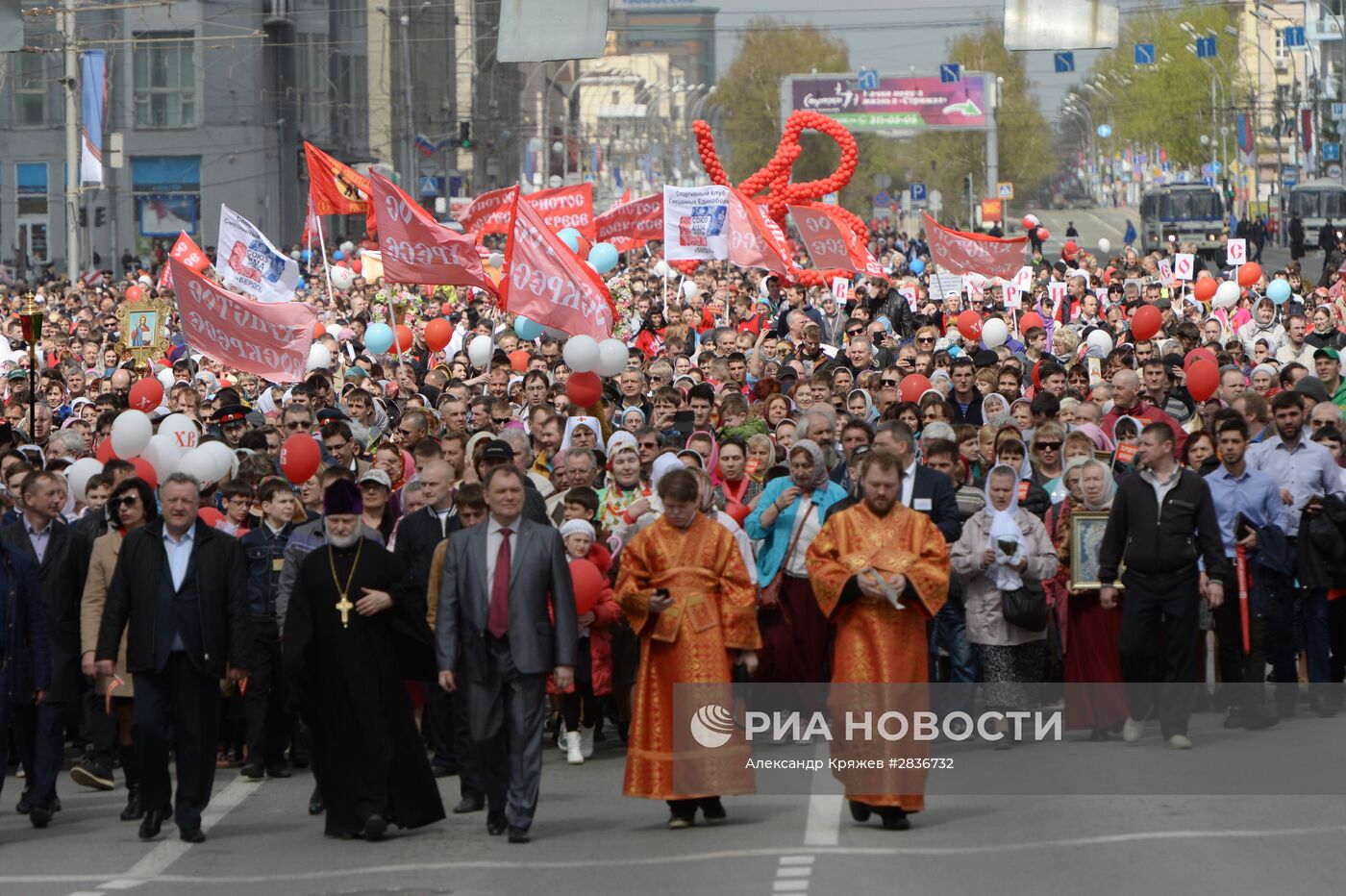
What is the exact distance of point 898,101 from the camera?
104500mm

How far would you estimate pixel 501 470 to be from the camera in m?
10.1

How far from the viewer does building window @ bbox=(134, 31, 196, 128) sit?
67688mm

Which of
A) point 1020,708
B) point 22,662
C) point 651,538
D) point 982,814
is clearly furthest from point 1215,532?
point 22,662

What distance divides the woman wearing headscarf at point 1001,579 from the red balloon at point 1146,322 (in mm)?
9867

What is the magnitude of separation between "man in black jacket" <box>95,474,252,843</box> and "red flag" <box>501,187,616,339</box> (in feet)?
31.4

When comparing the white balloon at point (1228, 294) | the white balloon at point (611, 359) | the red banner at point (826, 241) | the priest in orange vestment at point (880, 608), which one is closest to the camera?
the priest in orange vestment at point (880, 608)

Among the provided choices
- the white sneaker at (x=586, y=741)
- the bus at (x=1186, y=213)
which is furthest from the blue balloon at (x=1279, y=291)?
the bus at (x=1186, y=213)

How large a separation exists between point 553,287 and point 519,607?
32.9 feet

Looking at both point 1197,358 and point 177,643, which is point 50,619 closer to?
point 177,643

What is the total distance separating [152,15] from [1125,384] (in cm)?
5524

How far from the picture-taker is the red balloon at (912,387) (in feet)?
55.5

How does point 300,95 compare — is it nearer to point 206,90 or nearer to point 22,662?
point 206,90

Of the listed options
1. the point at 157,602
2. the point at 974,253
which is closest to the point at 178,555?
the point at 157,602

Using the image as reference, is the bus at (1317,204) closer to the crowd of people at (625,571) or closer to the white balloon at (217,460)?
the crowd of people at (625,571)
